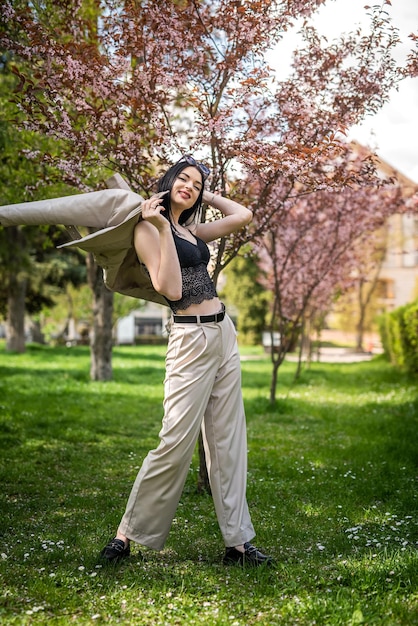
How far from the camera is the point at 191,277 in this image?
3.41 m

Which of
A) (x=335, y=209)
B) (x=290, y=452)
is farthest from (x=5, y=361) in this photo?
(x=290, y=452)

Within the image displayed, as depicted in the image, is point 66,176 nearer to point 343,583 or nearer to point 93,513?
point 93,513

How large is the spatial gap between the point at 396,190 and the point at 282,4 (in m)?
6.56

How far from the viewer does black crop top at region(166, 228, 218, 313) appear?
3396 millimetres

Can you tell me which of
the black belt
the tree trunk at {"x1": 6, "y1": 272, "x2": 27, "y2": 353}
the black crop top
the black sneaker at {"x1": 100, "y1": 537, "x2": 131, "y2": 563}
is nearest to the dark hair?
the black crop top

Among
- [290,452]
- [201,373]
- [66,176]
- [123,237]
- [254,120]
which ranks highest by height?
[254,120]

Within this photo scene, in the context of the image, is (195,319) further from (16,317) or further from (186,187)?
(16,317)

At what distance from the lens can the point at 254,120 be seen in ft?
15.8

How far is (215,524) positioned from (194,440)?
99 cm

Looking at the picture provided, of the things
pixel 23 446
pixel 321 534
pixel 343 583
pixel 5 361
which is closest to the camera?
pixel 343 583

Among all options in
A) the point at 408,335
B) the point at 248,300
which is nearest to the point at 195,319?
the point at 408,335

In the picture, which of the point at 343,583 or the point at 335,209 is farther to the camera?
the point at 335,209

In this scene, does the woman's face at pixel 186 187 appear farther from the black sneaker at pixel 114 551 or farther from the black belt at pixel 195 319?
the black sneaker at pixel 114 551

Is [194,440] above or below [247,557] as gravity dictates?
above
